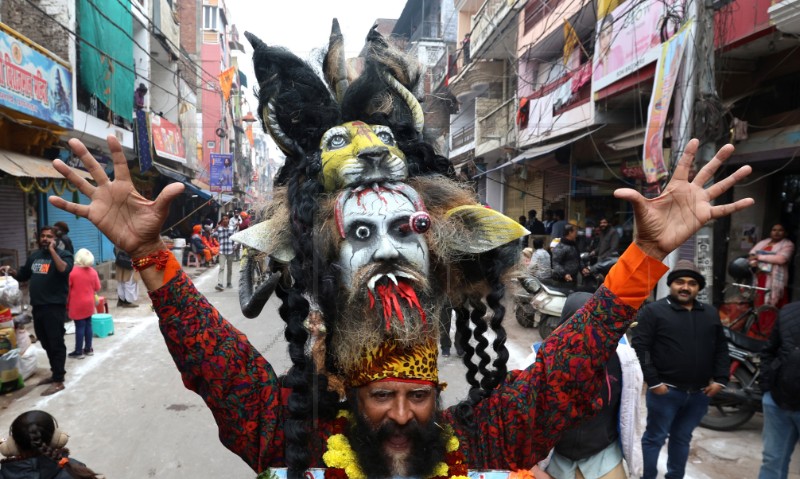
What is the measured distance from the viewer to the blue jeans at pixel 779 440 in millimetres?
3238

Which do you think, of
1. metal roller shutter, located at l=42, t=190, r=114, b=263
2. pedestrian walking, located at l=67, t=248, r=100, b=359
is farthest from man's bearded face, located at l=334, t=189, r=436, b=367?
metal roller shutter, located at l=42, t=190, r=114, b=263

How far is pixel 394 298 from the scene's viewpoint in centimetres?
146

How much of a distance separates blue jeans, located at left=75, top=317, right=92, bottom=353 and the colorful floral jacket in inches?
243

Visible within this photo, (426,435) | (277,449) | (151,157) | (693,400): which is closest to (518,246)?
(426,435)

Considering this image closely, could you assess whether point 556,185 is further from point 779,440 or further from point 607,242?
point 779,440

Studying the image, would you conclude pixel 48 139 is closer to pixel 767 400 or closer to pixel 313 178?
pixel 313 178

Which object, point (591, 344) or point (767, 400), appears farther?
point (767, 400)

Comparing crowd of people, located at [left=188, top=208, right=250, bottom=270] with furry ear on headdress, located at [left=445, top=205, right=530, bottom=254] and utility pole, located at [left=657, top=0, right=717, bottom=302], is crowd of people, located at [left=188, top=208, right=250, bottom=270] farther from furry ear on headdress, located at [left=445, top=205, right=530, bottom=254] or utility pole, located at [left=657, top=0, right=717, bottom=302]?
furry ear on headdress, located at [left=445, top=205, right=530, bottom=254]

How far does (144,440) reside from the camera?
4.31 meters

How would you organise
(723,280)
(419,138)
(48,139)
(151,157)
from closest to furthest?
(419,138), (723,280), (48,139), (151,157)

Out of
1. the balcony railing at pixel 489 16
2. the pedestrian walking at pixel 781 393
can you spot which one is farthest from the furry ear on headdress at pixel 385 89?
the balcony railing at pixel 489 16

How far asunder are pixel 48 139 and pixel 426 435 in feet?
37.5

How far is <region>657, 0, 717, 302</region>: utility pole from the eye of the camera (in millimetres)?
5355

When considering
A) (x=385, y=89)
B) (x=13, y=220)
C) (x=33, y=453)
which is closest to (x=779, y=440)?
(x=385, y=89)
